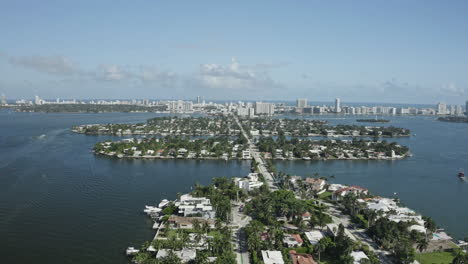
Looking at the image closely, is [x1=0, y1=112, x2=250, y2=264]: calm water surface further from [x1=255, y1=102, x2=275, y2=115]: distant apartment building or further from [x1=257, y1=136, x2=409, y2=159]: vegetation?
[x1=255, y1=102, x2=275, y2=115]: distant apartment building

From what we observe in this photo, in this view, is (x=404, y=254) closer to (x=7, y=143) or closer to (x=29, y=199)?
(x=29, y=199)

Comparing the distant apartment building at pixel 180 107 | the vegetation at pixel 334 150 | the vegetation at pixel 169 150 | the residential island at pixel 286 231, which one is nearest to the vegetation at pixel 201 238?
the residential island at pixel 286 231

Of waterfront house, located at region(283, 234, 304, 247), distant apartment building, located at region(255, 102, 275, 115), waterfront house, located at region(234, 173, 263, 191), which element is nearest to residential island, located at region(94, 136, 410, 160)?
waterfront house, located at region(234, 173, 263, 191)

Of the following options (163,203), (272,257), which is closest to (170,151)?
(163,203)

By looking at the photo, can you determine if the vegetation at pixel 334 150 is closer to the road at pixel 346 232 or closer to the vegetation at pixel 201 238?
the road at pixel 346 232

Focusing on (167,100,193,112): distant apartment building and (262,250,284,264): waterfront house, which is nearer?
(262,250,284,264): waterfront house

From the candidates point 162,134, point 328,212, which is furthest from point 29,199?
point 162,134
